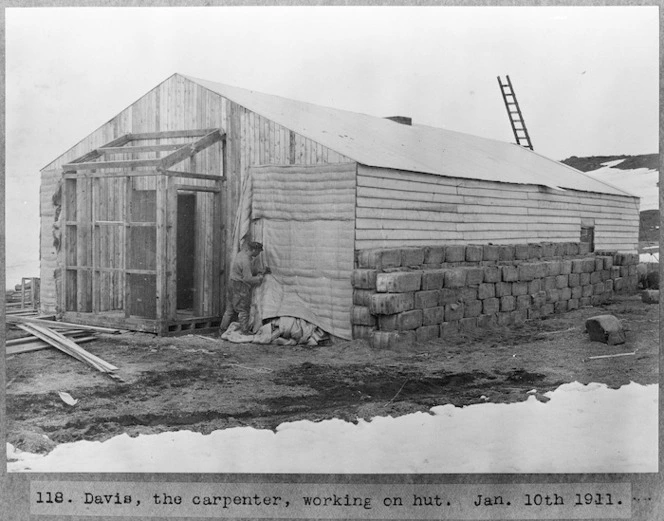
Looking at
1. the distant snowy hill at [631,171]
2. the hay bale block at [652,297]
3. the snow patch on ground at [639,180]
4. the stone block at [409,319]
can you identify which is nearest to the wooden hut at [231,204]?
the stone block at [409,319]

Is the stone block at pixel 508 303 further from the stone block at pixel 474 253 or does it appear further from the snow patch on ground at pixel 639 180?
the snow patch on ground at pixel 639 180

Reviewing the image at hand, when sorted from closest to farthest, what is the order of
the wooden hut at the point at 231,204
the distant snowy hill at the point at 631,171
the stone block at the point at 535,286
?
the distant snowy hill at the point at 631,171
the wooden hut at the point at 231,204
the stone block at the point at 535,286

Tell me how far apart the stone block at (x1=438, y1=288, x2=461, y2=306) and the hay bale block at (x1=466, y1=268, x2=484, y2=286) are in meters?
0.38

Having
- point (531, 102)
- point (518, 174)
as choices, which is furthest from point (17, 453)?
point (518, 174)

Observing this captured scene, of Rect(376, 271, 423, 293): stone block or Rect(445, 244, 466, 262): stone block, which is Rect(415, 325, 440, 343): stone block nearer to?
Rect(376, 271, 423, 293): stone block

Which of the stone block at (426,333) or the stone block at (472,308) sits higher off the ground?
the stone block at (472,308)

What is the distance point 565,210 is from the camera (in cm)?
1741

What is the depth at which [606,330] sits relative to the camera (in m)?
11.4

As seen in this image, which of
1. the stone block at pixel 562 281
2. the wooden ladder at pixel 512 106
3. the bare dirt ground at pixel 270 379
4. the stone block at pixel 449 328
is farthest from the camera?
the stone block at pixel 562 281

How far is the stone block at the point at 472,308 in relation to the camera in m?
13.0

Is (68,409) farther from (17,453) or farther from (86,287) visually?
(86,287)

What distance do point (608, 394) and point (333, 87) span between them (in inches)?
200

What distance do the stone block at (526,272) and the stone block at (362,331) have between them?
172 inches

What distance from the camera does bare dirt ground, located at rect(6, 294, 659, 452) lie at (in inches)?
331
